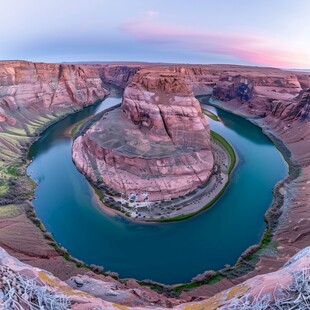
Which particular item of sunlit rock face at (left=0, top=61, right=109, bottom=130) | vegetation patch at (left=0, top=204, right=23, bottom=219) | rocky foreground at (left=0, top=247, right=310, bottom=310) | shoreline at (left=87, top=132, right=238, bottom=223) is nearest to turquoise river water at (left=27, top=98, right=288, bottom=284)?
shoreline at (left=87, top=132, right=238, bottom=223)

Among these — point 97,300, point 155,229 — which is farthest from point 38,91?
point 97,300

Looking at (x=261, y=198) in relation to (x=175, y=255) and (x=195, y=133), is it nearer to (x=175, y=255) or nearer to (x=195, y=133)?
(x=195, y=133)

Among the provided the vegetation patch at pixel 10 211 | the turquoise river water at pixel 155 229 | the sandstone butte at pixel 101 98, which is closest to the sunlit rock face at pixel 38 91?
the sandstone butte at pixel 101 98

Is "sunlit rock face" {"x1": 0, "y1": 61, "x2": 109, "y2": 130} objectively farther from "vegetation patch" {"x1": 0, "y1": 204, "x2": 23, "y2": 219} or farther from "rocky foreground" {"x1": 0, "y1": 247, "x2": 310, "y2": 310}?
"rocky foreground" {"x1": 0, "y1": 247, "x2": 310, "y2": 310}

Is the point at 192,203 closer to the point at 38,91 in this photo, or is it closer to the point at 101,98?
the point at 38,91

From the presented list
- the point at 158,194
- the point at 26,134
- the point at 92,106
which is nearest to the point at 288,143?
the point at 158,194

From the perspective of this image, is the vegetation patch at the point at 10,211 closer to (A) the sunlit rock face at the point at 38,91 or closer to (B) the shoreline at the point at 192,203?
(B) the shoreline at the point at 192,203

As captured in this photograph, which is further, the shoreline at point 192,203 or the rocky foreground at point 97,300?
the shoreline at point 192,203
